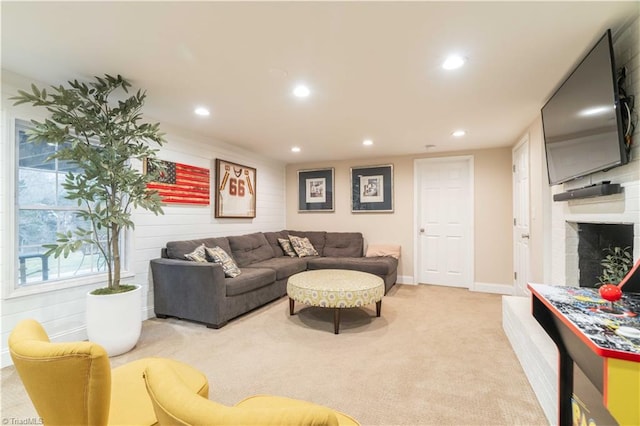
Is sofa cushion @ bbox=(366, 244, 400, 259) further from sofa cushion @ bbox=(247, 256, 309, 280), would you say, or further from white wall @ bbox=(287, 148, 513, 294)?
sofa cushion @ bbox=(247, 256, 309, 280)

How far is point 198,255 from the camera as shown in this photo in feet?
10.8

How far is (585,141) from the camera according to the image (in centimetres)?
185

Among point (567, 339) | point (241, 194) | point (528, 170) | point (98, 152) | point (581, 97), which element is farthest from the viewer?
point (241, 194)

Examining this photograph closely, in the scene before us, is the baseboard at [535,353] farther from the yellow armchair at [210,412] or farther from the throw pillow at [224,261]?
the throw pillow at [224,261]

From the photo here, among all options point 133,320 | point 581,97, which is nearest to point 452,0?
point 581,97

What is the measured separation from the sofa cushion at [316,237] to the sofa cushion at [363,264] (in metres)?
0.58

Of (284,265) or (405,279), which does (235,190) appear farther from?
(405,279)

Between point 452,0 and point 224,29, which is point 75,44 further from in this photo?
point 452,0

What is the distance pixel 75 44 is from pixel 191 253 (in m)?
2.16

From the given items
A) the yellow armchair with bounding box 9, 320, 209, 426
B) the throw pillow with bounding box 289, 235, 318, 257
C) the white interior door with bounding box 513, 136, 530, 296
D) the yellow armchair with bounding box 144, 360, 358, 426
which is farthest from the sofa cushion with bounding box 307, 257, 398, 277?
the yellow armchair with bounding box 144, 360, 358, 426

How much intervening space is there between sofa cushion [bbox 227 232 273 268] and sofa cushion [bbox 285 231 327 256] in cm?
75

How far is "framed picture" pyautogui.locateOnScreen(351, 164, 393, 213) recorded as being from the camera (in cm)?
510

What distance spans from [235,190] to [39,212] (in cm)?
234

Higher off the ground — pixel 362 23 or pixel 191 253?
pixel 362 23
